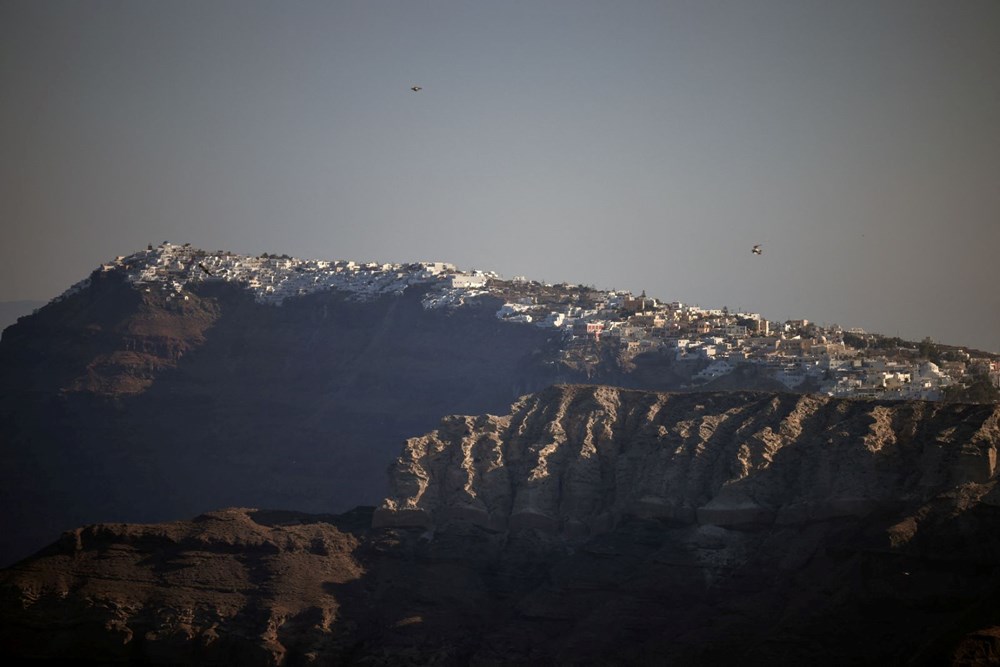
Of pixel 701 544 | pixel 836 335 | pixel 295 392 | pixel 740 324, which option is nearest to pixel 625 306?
pixel 740 324

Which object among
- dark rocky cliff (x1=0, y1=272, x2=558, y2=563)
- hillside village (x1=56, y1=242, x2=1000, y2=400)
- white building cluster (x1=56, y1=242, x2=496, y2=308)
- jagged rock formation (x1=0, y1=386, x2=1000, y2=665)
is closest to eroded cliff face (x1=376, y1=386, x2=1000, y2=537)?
jagged rock formation (x1=0, y1=386, x2=1000, y2=665)

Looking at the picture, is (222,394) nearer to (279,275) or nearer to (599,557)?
(279,275)

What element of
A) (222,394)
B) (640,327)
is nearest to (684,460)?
(640,327)

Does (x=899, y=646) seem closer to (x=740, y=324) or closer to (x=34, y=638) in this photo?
(x=34, y=638)

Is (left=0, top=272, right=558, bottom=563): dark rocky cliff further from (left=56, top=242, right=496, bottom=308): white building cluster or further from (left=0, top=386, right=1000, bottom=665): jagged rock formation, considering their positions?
Answer: (left=0, top=386, right=1000, bottom=665): jagged rock formation

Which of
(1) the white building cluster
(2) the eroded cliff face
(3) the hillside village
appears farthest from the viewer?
(1) the white building cluster

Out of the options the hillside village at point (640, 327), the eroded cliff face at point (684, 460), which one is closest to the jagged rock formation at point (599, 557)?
the eroded cliff face at point (684, 460)

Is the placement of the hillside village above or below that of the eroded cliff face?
above
